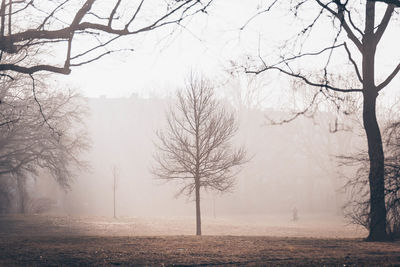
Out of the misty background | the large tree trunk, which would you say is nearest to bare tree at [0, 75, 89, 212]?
the misty background

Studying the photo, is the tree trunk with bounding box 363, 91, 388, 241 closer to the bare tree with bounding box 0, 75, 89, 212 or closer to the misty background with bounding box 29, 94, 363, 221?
the bare tree with bounding box 0, 75, 89, 212

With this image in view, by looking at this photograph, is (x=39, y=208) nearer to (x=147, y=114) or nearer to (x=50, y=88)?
(x=50, y=88)

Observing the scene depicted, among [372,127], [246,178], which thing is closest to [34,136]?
[372,127]

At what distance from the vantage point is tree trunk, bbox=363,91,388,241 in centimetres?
1012

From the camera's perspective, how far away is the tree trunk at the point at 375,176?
1012 cm

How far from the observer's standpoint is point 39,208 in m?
35.3

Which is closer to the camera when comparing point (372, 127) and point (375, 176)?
point (375, 176)

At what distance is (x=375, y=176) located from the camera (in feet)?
33.7

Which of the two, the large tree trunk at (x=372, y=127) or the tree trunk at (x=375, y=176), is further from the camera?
the large tree trunk at (x=372, y=127)

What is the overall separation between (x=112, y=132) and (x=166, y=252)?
64.5 meters

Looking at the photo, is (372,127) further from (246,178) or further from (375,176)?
(246,178)

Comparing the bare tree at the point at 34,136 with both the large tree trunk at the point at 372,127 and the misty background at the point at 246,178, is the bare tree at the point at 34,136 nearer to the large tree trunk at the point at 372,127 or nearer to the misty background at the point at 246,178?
the misty background at the point at 246,178

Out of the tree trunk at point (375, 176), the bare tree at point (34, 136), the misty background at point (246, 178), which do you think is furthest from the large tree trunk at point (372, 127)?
the misty background at point (246, 178)

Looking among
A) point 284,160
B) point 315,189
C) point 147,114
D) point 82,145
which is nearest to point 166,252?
point 82,145
